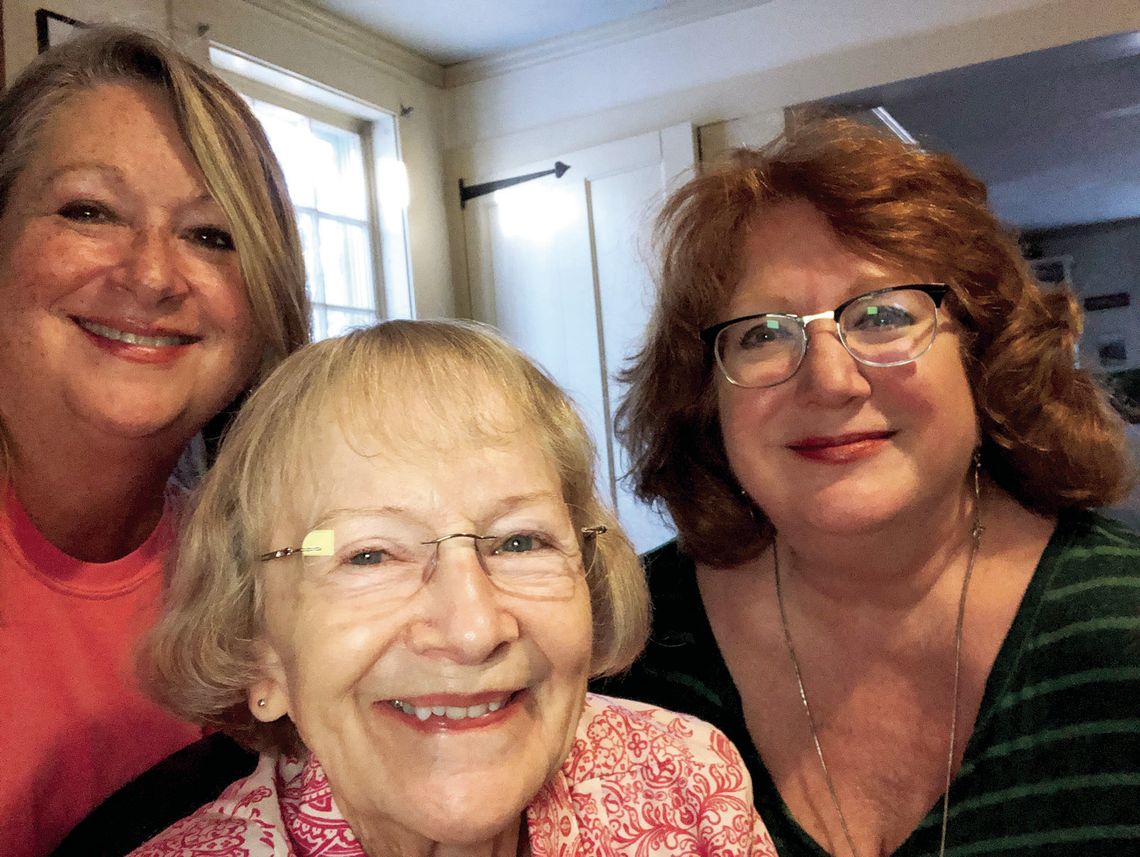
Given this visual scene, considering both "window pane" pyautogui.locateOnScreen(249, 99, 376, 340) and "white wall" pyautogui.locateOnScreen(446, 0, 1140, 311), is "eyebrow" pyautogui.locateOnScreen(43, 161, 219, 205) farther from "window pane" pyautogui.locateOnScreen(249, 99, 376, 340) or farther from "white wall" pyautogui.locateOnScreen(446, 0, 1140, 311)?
"white wall" pyautogui.locateOnScreen(446, 0, 1140, 311)

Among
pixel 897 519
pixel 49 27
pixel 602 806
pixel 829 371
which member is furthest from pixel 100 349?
pixel 49 27

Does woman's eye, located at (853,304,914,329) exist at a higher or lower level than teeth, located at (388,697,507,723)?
higher

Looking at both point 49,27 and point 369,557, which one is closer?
point 369,557

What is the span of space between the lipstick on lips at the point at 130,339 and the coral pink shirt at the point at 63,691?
0.27 meters

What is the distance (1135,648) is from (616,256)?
117 inches

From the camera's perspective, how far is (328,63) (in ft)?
12.3

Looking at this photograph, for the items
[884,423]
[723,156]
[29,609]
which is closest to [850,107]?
[723,156]

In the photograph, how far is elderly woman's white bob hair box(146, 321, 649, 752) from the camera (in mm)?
947

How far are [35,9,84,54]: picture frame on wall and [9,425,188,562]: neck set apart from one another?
189 centimetres

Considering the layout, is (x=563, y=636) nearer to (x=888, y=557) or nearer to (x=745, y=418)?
(x=745, y=418)

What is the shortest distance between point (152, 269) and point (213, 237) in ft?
0.41

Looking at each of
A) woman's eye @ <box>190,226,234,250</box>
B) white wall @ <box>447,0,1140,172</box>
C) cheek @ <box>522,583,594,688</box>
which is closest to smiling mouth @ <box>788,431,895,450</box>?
cheek @ <box>522,583,594,688</box>

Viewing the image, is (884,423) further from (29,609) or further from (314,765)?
(29,609)

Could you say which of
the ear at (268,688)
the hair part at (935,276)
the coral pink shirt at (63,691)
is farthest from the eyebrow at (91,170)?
the hair part at (935,276)
